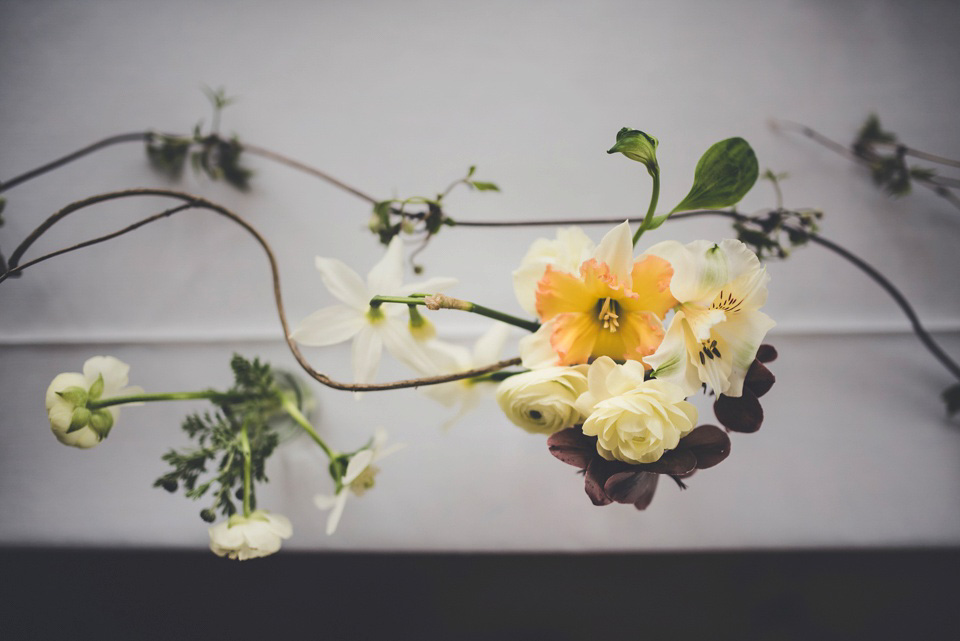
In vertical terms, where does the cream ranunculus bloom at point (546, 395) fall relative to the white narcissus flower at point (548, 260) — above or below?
below

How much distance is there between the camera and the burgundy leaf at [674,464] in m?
0.36

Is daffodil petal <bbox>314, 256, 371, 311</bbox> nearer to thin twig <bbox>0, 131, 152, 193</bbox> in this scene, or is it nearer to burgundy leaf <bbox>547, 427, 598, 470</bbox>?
burgundy leaf <bbox>547, 427, 598, 470</bbox>

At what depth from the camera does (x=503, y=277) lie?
2.42 ft

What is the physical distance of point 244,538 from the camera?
438mm

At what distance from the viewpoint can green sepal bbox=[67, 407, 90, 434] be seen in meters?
0.44

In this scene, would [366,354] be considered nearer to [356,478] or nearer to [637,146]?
[356,478]

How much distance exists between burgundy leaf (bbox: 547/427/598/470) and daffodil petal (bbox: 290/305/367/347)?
21cm

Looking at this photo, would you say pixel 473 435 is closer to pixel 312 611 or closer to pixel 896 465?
pixel 312 611

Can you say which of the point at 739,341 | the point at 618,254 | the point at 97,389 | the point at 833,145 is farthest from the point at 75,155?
the point at 833,145

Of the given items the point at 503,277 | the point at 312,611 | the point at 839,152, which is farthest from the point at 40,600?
the point at 839,152

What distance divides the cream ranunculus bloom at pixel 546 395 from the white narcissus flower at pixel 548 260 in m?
0.07

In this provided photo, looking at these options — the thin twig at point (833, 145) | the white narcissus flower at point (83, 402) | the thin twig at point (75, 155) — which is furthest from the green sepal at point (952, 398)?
the thin twig at point (75, 155)

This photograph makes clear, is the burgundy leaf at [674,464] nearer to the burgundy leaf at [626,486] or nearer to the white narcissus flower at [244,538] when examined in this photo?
the burgundy leaf at [626,486]

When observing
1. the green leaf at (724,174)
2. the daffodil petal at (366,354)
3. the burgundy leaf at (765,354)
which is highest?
the green leaf at (724,174)
